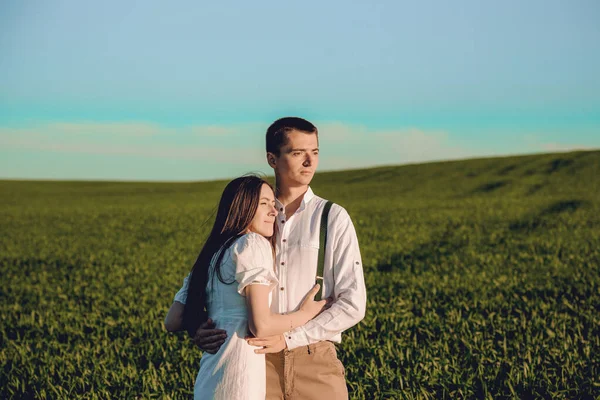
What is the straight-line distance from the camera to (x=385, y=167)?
65.4m

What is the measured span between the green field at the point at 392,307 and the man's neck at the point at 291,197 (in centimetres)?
87

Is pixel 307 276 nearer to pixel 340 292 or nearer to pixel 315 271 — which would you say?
pixel 315 271

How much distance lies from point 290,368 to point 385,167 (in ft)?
205

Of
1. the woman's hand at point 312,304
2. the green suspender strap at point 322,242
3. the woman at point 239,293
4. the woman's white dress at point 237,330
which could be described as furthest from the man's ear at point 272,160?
the woman's hand at point 312,304

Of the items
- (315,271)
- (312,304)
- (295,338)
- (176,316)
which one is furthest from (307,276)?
(176,316)

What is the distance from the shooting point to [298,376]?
11.6 feet

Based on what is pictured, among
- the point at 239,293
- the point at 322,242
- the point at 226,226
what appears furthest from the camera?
the point at 322,242

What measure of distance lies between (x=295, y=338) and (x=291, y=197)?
0.79 meters

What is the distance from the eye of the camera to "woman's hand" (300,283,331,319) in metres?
3.45

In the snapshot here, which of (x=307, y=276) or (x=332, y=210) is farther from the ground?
(x=332, y=210)

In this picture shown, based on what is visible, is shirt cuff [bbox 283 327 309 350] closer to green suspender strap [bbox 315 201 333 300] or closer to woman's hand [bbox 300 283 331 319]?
woman's hand [bbox 300 283 331 319]

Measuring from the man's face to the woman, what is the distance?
215 mm

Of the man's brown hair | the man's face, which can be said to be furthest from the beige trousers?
the man's brown hair

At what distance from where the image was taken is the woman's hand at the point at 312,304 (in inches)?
136
